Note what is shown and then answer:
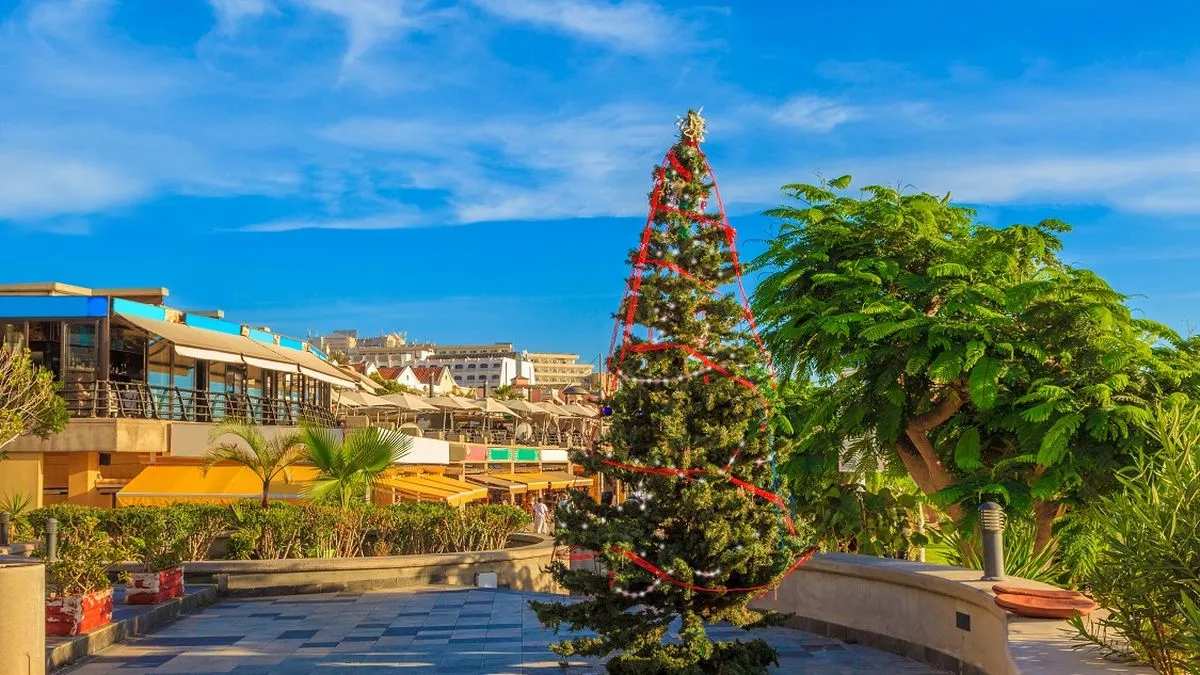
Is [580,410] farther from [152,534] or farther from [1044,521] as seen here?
[1044,521]

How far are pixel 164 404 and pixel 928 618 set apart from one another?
2275 centimetres

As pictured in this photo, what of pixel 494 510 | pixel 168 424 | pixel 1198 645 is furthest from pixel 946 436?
pixel 168 424

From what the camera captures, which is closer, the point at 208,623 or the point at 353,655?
the point at 353,655

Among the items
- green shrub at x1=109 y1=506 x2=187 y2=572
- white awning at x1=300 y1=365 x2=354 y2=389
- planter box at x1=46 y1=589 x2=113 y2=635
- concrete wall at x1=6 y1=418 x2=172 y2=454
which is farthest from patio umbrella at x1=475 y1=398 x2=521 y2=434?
planter box at x1=46 y1=589 x2=113 y2=635

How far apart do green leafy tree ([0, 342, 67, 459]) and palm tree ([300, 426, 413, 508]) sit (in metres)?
5.57

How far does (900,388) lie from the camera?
12.2 metres

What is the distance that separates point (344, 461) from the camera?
59.6 ft

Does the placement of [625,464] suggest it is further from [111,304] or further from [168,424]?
[111,304]

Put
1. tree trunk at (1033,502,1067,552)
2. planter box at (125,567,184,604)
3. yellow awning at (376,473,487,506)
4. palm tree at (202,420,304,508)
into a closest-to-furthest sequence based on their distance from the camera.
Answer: tree trunk at (1033,502,1067,552), planter box at (125,567,184,604), palm tree at (202,420,304,508), yellow awning at (376,473,487,506)

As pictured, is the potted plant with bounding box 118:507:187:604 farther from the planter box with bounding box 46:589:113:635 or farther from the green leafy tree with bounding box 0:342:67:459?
the green leafy tree with bounding box 0:342:67:459

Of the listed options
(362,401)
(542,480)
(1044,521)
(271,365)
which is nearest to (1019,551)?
(1044,521)

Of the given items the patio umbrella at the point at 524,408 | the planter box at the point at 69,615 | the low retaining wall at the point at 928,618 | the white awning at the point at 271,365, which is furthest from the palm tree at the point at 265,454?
the patio umbrella at the point at 524,408

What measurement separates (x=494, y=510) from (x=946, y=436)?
30.1ft

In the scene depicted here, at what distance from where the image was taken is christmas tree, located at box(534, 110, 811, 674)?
7965mm
